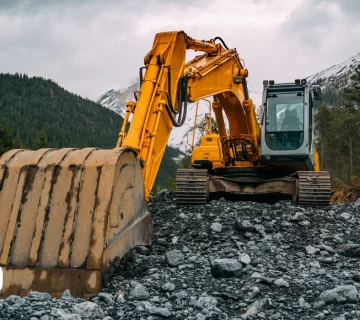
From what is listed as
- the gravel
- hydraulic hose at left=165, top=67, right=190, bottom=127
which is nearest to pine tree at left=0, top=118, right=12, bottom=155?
the gravel

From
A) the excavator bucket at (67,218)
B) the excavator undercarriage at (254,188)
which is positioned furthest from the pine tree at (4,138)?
the excavator bucket at (67,218)

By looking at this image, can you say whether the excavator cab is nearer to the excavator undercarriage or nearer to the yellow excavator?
the excavator undercarriage

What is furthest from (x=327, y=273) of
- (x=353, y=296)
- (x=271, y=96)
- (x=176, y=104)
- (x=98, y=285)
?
(x=271, y=96)

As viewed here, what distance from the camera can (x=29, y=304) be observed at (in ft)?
11.5

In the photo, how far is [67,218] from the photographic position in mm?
4273

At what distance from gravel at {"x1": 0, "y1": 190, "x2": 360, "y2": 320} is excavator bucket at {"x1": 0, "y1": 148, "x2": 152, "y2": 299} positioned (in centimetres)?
25

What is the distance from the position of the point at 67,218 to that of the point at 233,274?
1678 millimetres

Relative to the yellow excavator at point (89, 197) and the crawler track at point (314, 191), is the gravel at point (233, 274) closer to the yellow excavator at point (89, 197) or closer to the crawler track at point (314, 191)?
the yellow excavator at point (89, 197)

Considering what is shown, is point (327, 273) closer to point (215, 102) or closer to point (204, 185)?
point (204, 185)

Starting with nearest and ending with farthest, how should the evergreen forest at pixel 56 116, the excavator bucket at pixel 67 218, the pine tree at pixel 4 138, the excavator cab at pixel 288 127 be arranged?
the excavator bucket at pixel 67 218 < the excavator cab at pixel 288 127 < the pine tree at pixel 4 138 < the evergreen forest at pixel 56 116

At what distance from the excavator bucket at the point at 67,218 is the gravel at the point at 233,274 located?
9.7 inches

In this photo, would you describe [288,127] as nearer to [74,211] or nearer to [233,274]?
[233,274]

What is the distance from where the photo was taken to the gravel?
3717mm

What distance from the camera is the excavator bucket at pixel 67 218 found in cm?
401
